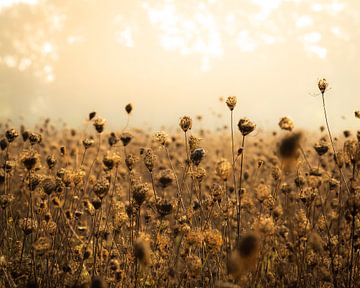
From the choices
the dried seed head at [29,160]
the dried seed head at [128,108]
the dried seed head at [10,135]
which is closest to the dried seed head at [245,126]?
the dried seed head at [128,108]

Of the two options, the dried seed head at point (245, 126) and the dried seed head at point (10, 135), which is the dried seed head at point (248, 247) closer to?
the dried seed head at point (245, 126)

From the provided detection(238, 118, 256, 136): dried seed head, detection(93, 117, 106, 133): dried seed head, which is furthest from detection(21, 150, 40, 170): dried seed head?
detection(238, 118, 256, 136): dried seed head

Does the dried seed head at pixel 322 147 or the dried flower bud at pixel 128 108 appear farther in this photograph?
the dried flower bud at pixel 128 108

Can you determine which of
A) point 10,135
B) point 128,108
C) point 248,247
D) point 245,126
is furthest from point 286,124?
point 10,135

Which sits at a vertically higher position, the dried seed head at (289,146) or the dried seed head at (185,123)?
the dried seed head at (185,123)

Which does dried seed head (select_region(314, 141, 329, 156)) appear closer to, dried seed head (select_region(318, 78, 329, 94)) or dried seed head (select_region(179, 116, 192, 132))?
dried seed head (select_region(318, 78, 329, 94))

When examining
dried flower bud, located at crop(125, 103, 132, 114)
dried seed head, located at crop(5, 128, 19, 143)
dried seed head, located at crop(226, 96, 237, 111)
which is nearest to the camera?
dried seed head, located at crop(226, 96, 237, 111)

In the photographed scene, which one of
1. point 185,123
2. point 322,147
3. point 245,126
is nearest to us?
point 245,126

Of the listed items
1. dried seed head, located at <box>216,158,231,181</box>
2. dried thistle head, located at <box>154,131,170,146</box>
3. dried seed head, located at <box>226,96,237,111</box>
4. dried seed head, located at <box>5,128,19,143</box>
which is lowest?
dried seed head, located at <box>216,158,231,181</box>

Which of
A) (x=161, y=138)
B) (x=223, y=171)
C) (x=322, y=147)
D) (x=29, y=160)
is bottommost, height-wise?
(x=223, y=171)

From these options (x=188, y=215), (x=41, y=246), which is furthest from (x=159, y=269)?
(x=41, y=246)

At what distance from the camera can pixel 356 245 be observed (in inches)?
170

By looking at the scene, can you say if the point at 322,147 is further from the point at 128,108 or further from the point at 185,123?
the point at 128,108

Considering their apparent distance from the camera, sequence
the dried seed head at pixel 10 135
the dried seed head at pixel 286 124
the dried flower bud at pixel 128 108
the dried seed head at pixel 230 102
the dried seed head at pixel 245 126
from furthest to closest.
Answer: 1. the dried flower bud at pixel 128 108
2. the dried seed head at pixel 10 135
3. the dried seed head at pixel 230 102
4. the dried seed head at pixel 286 124
5. the dried seed head at pixel 245 126
